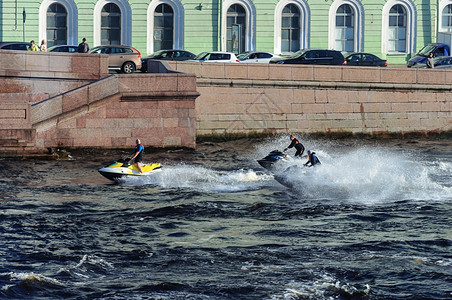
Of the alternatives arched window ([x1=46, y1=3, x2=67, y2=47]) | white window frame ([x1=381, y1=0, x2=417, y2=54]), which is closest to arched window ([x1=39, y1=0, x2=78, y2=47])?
arched window ([x1=46, y1=3, x2=67, y2=47])

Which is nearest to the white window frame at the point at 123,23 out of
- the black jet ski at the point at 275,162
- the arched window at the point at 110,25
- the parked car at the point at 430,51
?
the arched window at the point at 110,25

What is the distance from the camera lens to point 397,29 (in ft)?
136

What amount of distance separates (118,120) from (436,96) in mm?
11858

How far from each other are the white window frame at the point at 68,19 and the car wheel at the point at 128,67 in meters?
6.50

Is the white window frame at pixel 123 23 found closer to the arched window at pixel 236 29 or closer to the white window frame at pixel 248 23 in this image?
the white window frame at pixel 248 23

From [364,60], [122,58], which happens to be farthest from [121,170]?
[364,60]

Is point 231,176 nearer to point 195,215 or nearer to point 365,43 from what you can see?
point 195,215

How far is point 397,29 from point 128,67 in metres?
14.1

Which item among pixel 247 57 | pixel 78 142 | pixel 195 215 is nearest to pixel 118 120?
pixel 78 142

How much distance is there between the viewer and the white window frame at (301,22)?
133 feet

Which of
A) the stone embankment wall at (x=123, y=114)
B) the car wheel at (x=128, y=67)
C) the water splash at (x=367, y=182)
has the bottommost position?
the water splash at (x=367, y=182)

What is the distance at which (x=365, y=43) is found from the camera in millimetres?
41250

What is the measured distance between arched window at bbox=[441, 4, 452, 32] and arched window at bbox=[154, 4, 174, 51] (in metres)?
12.4

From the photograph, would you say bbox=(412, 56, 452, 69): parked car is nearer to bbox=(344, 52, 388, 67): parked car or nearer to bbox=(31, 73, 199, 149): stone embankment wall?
bbox=(344, 52, 388, 67): parked car
